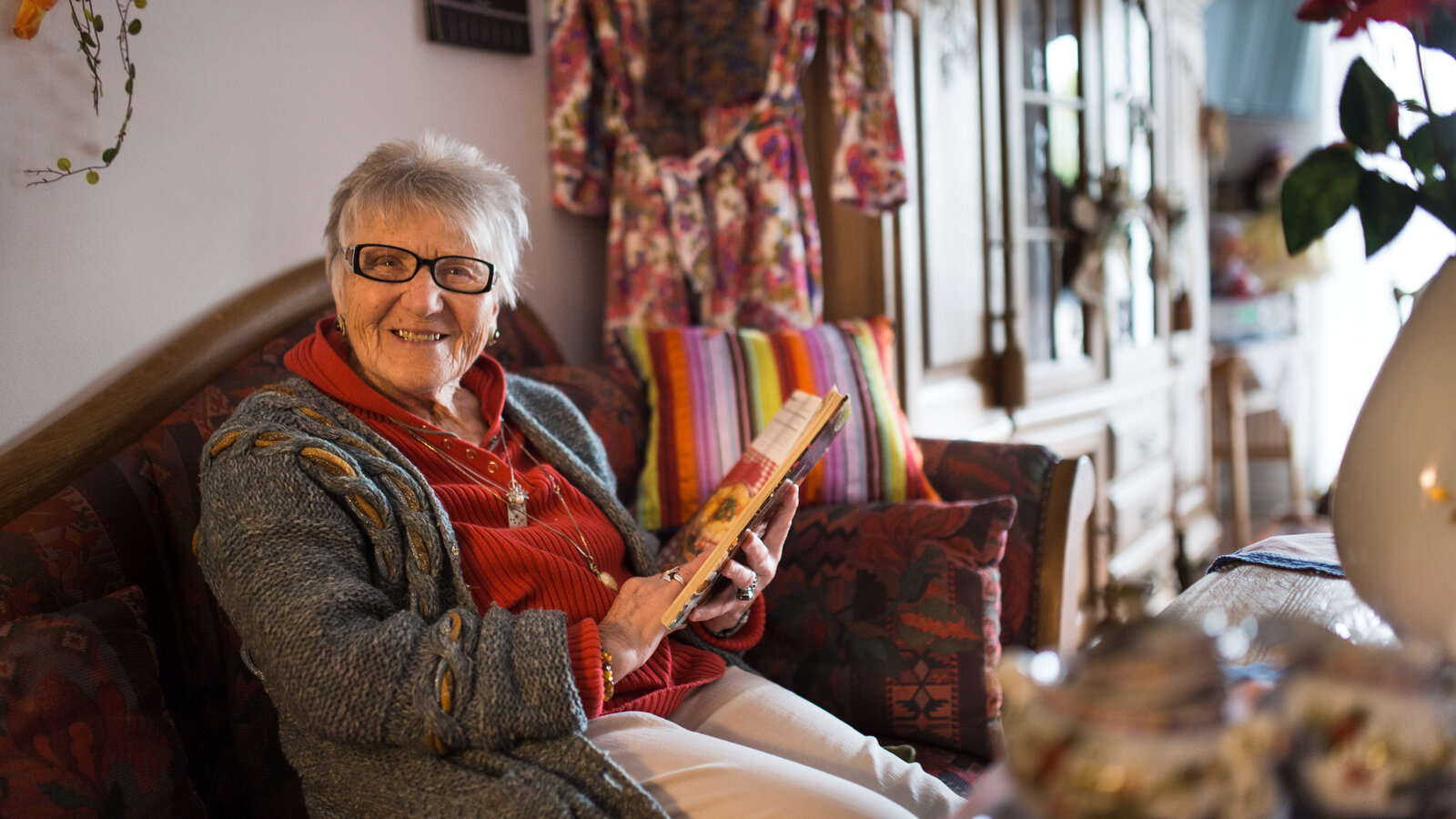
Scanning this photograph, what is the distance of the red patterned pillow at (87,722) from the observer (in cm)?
85

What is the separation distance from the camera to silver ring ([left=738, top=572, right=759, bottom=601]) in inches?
44.5

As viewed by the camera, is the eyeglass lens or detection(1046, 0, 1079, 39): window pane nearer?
the eyeglass lens

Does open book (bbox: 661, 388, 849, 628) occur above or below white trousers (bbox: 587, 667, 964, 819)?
above

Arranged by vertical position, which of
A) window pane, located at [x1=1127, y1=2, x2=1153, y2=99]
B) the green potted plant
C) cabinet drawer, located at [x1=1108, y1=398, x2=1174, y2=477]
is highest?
window pane, located at [x1=1127, y1=2, x2=1153, y2=99]

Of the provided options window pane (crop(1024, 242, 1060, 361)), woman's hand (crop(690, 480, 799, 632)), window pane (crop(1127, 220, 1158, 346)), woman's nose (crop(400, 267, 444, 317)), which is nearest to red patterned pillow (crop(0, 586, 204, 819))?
woman's nose (crop(400, 267, 444, 317))

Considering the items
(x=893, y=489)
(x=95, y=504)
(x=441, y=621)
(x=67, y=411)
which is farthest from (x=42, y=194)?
(x=893, y=489)

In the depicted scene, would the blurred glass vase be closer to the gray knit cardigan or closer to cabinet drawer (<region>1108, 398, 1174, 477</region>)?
the gray knit cardigan

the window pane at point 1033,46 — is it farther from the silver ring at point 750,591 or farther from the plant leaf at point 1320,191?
the plant leaf at point 1320,191

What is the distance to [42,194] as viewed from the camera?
3.88 ft

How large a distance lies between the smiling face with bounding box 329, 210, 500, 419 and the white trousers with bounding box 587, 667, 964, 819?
45cm

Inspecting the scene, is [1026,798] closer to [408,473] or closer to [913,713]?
[408,473]

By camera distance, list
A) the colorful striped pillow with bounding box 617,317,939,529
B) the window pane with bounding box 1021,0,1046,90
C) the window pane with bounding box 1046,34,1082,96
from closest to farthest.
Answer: the colorful striped pillow with bounding box 617,317,939,529
the window pane with bounding box 1021,0,1046,90
the window pane with bounding box 1046,34,1082,96

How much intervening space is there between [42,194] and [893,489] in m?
1.24

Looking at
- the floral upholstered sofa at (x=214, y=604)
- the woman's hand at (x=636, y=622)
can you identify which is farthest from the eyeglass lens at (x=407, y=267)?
the woman's hand at (x=636, y=622)
